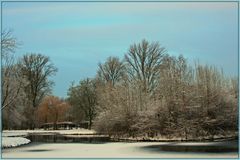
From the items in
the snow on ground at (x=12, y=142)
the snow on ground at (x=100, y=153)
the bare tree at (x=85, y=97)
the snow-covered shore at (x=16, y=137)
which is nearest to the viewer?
the snow on ground at (x=100, y=153)

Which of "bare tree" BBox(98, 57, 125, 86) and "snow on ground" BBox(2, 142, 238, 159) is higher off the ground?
"bare tree" BBox(98, 57, 125, 86)

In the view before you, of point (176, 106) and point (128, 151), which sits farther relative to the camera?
point (176, 106)

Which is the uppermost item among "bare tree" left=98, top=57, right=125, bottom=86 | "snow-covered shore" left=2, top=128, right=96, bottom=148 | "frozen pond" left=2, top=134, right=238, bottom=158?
"bare tree" left=98, top=57, right=125, bottom=86

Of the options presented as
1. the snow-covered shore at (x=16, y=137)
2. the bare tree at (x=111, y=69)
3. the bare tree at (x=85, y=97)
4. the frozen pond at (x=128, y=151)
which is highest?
the bare tree at (x=111, y=69)

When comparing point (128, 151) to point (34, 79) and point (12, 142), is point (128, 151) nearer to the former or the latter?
point (12, 142)

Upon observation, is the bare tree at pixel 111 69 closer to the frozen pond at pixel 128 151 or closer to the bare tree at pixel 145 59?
the bare tree at pixel 145 59

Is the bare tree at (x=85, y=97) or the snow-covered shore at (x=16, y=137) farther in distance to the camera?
the bare tree at (x=85, y=97)

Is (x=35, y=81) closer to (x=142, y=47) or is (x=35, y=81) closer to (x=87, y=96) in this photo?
(x=87, y=96)

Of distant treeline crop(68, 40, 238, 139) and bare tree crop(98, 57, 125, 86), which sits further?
bare tree crop(98, 57, 125, 86)

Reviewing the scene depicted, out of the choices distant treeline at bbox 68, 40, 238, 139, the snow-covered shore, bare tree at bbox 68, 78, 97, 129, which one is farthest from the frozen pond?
bare tree at bbox 68, 78, 97, 129

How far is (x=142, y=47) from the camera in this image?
54812 mm

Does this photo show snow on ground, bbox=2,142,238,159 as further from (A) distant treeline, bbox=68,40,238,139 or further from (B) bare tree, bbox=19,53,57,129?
(B) bare tree, bbox=19,53,57,129

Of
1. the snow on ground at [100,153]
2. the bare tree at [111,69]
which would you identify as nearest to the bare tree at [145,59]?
the bare tree at [111,69]

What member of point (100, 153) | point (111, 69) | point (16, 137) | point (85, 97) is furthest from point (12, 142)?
point (85, 97)
